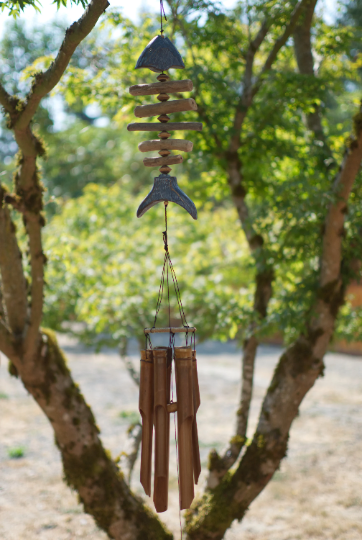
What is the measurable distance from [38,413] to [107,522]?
6.38 meters

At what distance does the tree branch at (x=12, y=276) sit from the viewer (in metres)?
3.39

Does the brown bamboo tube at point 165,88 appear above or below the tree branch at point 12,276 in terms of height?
above

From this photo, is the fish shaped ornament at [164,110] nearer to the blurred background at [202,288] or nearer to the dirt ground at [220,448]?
the blurred background at [202,288]

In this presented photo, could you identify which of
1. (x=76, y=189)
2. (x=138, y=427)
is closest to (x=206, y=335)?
(x=138, y=427)

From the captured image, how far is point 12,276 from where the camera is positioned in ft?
11.4

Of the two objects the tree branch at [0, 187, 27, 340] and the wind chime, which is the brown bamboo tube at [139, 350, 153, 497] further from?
the tree branch at [0, 187, 27, 340]

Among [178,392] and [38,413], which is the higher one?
[178,392]

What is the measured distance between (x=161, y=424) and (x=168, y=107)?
65.6 inches

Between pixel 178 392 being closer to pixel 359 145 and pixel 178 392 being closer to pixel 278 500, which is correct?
pixel 359 145

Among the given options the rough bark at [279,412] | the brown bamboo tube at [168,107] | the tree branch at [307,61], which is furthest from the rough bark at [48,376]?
the tree branch at [307,61]

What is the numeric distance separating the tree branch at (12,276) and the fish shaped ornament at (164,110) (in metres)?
1.36

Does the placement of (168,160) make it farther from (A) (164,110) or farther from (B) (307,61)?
(B) (307,61)

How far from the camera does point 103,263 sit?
716cm

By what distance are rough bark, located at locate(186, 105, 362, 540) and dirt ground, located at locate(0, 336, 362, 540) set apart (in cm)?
137
